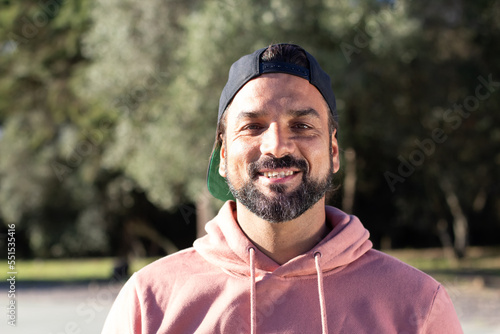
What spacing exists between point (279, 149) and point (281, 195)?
0.49 ft

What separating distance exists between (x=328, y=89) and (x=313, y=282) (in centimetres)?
66

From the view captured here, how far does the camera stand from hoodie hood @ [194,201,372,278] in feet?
6.78

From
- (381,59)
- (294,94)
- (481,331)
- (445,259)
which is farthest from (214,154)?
(445,259)

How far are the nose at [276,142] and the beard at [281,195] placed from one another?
20mm

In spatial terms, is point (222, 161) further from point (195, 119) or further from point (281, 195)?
point (195, 119)

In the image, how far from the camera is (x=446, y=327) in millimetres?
1918

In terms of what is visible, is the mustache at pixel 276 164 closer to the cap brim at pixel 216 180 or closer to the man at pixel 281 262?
the man at pixel 281 262

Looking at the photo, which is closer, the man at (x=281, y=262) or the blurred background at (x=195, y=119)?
the man at (x=281, y=262)

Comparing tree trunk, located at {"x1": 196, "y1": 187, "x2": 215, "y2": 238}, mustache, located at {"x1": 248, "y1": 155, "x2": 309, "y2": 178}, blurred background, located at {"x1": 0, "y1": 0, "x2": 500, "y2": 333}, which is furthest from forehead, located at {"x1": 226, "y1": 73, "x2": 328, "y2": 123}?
tree trunk, located at {"x1": 196, "y1": 187, "x2": 215, "y2": 238}

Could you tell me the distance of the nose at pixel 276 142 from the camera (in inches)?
79.3

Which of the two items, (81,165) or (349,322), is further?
(81,165)

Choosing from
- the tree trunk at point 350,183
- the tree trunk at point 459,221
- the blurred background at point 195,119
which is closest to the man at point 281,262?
the blurred background at point 195,119

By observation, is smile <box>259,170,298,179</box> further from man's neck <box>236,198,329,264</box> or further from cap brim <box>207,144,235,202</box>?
cap brim <box>207,144,235,202</box>

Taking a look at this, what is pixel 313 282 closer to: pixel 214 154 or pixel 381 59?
pixel 214 154
